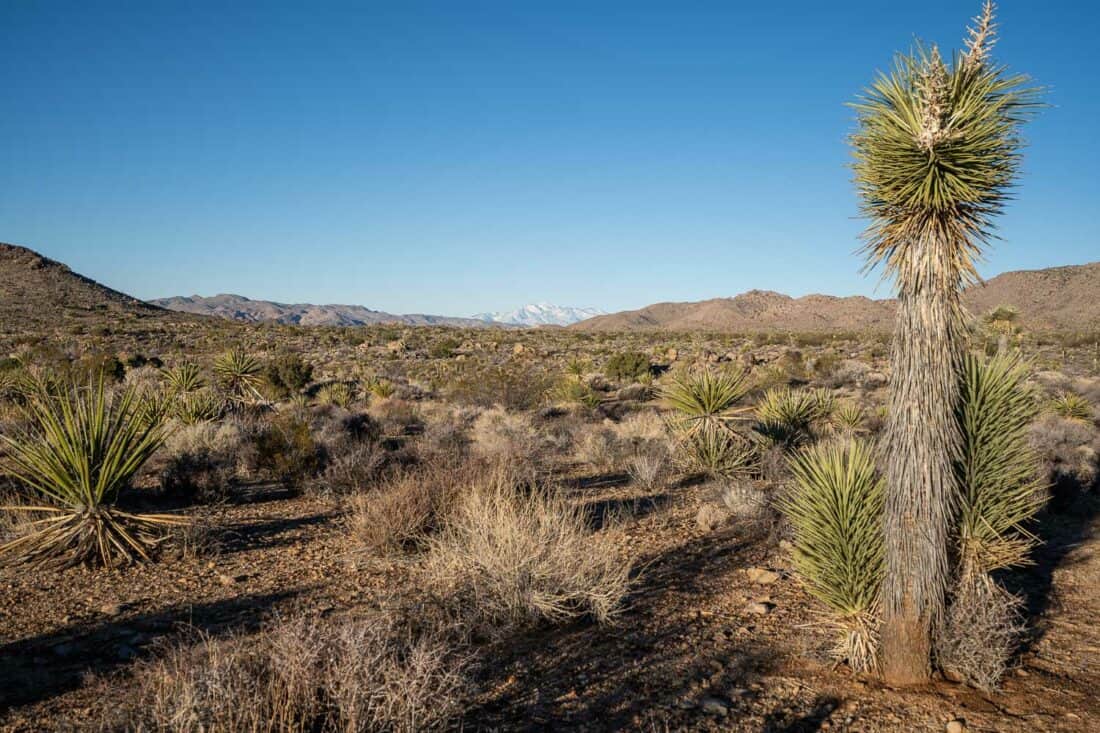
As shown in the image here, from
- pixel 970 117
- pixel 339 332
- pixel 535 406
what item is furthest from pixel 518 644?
pixel 339 332

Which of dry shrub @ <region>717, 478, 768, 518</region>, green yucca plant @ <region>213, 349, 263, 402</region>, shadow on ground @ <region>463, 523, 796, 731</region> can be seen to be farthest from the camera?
green yucca plant @ <region>213, 349, 263, 402</region>

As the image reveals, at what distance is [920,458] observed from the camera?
3.83m

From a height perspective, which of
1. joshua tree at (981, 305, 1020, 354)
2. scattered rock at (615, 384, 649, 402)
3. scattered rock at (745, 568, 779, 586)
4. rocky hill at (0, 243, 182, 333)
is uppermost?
rocky hill at (0, 243, 182, 333)

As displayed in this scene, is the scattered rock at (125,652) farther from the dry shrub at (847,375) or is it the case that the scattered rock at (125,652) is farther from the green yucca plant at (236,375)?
the dry shrub at (847,375)

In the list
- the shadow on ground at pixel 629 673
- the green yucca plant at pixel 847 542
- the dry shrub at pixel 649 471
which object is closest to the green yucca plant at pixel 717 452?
the dry shrub at pixel 649 471

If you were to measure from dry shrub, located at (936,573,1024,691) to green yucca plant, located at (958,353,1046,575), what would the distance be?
0.24m

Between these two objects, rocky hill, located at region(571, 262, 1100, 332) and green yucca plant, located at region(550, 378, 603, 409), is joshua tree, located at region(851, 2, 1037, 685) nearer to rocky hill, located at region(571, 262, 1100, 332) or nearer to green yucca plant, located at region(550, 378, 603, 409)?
green yucca plant, located at region(550, 378, 603, 409)

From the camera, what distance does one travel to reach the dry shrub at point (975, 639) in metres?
3.97

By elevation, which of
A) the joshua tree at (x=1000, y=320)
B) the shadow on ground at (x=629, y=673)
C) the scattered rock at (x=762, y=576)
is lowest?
the scattered rock at (x=762, y=576)

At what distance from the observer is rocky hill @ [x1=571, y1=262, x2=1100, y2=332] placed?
60809mm

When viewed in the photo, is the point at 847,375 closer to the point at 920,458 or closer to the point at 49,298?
the point at 920,458

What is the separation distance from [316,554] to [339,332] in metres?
41.9

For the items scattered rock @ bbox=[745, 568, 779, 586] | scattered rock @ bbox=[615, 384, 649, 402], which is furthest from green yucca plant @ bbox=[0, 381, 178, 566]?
scattered rock @ bbox=[615, 384, 649, 402]

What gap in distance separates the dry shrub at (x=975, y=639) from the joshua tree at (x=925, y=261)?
184mm
